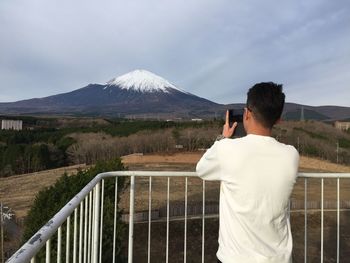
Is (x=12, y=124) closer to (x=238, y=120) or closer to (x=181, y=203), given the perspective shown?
(x=181, y=203)

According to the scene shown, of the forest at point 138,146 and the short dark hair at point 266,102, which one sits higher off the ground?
the short dark hair at point 266,102

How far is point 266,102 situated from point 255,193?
0.38m

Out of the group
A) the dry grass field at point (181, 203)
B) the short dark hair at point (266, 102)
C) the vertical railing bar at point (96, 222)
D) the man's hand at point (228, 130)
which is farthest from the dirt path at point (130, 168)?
the short dark hair at point (266, 102)

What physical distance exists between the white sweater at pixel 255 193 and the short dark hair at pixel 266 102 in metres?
0.08

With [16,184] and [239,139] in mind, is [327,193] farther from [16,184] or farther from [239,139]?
[239,139]

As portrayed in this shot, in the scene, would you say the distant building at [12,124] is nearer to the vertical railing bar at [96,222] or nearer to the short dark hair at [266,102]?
the vertical railing bar at [96,222]

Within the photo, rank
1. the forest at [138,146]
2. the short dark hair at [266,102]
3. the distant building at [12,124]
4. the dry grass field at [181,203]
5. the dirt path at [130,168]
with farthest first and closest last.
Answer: the distant building at [12,124]
the forest at [138,146]
the dirt path at [130,168]
the dry grass field at [181,203]
the short dark hair at [266,102]

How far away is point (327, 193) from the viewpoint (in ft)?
90.6

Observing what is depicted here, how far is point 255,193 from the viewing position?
77.7 inches

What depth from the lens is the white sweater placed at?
197cm

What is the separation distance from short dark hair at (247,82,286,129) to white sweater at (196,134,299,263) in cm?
8

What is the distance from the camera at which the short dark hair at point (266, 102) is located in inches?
77.4

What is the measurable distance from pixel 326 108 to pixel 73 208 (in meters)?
202

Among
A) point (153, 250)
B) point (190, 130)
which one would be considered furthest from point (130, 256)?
point (190, 130)
